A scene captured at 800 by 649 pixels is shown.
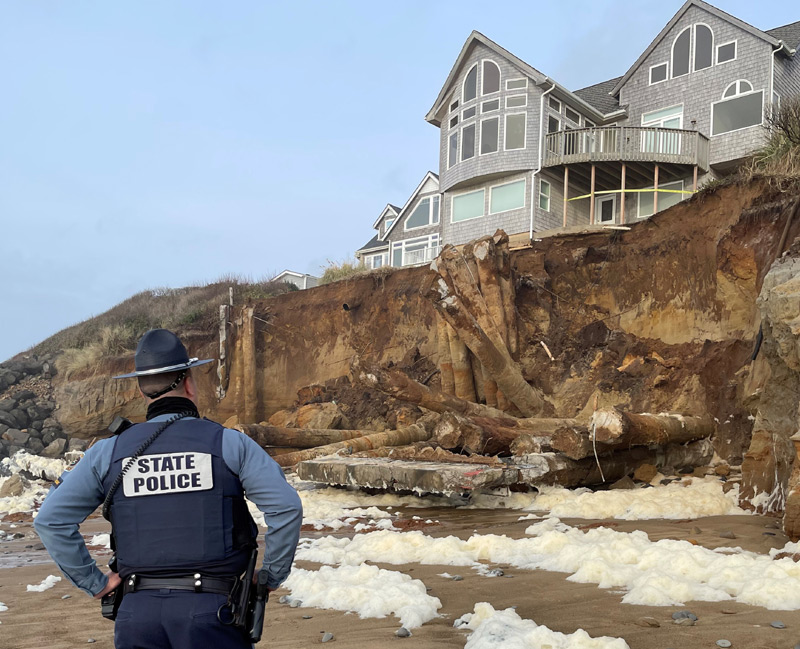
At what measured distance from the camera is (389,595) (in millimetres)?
5062

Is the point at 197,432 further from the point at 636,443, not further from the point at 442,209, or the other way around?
the point at 442,209

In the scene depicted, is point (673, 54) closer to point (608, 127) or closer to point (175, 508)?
point (608, 127)

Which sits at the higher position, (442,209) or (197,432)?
(442,209)

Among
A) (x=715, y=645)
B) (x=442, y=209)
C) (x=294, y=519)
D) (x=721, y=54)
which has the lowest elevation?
(x=715, y=645)

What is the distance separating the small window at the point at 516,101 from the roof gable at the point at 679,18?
13.0ft

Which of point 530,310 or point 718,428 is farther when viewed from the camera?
point 530,310

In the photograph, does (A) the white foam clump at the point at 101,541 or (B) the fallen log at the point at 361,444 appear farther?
(B) the fallen log at the point at 361,444

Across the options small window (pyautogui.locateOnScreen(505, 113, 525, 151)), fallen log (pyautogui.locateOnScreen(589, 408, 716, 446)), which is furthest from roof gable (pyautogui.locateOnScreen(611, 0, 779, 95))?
fallen log (pyautogui.locateOnScreen(589, 408, 716, 446))

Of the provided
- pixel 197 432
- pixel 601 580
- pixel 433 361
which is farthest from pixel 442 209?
pixel 197 432

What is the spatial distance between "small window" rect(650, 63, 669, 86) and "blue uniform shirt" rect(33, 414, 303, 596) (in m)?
28.3

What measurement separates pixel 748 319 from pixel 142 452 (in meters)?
14.5

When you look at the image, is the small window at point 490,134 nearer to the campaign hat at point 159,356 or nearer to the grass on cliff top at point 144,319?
the grass on cliff top at point 144,319

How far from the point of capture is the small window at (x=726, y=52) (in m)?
25.6

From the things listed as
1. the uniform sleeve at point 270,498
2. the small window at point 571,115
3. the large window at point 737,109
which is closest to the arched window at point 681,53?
the large window at point 737,109
